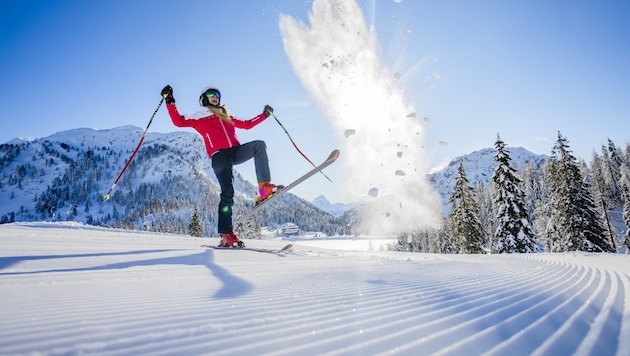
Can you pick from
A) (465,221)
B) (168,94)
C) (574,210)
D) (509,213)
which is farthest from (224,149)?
(574,210)

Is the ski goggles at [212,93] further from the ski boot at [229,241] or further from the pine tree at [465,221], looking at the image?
the pine tree at [465,221]

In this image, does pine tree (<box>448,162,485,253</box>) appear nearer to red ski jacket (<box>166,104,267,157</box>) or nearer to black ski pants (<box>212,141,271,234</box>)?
black ski pants (<box>212,141,271,234</box>)

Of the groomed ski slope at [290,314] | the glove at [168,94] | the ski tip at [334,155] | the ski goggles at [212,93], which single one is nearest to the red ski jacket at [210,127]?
the glove at [168,94]

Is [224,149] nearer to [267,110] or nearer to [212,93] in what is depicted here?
[212,93]

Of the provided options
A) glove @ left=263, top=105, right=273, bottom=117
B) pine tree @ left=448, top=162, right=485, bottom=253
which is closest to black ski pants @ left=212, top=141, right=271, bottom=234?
glove @ left=263, top=105, right=273, bottom=117

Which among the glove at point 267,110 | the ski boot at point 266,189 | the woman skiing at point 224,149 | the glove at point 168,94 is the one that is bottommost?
the ski boot at point 266,189

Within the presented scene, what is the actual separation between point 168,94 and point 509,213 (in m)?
24.2

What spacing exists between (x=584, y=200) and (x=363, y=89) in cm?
2110

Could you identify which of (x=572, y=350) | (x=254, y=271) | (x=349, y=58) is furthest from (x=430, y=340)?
(x=349, y=58)

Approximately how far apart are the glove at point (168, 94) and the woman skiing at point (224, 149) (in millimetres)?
111

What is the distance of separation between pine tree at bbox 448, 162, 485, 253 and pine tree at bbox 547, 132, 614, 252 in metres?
5.78

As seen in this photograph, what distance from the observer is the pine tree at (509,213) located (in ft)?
70.8

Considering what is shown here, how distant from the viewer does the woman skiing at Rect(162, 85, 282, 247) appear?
18.1ft

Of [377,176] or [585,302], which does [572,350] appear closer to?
[585,302]
